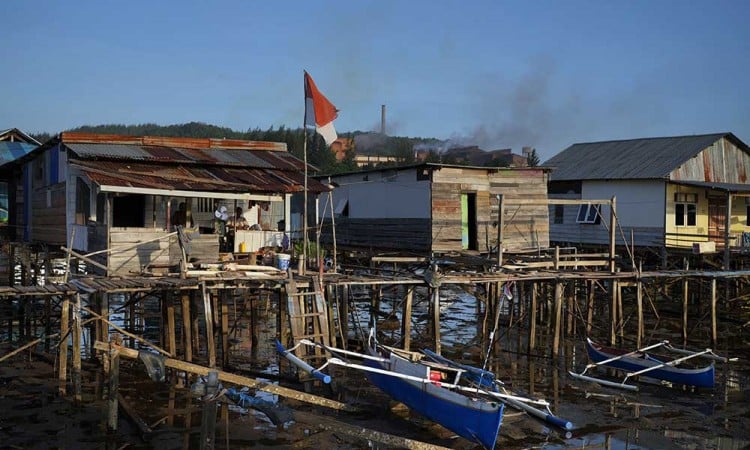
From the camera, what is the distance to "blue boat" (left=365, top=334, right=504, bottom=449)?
12.3 m

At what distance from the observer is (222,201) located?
817 inches

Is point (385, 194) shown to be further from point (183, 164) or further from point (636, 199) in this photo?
point (636, 199)

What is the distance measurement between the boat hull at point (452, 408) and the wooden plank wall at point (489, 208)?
10923 mm

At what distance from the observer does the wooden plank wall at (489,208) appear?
25.2 m

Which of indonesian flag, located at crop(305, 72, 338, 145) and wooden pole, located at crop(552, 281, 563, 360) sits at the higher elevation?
indonesian flag, located at crop(305, 72, 338, 145)

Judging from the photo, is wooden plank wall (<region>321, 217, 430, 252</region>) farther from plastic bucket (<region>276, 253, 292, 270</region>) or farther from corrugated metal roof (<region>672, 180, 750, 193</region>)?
corrugated metal roof (<region>672, 180, 750, 193</region>)

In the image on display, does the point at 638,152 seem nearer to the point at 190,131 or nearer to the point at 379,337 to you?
the point at 379,337

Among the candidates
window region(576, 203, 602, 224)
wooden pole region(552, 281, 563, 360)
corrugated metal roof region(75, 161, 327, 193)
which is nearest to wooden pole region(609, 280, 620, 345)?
wooden pole region(552, 281, 563, 360)

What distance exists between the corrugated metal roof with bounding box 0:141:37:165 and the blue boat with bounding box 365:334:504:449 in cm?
2600

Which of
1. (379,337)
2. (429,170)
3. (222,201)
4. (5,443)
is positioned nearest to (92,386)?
(5,443)

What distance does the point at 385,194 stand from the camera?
91.1ft

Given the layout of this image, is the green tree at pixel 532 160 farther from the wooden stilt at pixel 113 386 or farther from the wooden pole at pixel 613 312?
the wooden stilt at pixel 113 386

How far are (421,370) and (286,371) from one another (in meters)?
5.03

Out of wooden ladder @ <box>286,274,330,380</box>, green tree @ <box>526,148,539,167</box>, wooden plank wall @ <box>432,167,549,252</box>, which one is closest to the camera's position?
wooden ladder @ <box>286,274,330,380</box>
